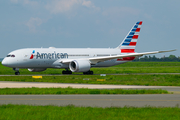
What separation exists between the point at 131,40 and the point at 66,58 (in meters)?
13.0

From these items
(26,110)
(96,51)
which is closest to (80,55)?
(96,51)

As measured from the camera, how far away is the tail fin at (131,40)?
55.0m

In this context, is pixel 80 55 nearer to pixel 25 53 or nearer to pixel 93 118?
pixel 25 53

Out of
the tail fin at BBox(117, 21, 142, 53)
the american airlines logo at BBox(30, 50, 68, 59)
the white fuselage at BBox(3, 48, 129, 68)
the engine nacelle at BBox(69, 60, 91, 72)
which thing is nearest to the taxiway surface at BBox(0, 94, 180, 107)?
the engine nacelle at BBox(69, 60, 91, 72)

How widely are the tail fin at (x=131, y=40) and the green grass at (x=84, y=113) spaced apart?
4124cm

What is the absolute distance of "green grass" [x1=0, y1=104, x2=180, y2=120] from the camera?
11882 mm

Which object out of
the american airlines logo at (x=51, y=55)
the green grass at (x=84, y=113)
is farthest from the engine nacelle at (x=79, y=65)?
the green grass at (x=84, y=113)

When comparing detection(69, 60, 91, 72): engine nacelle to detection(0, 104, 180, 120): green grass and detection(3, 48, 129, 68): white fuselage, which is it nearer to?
detection(3, 48, 129, 68): white fuselage

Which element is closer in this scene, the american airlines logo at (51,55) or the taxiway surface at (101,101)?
the taxiway surface at (101,101)

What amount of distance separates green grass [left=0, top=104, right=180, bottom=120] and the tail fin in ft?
135

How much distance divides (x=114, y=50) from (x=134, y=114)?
136 ft

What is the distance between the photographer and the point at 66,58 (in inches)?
1925

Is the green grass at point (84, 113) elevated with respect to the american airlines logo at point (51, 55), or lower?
lower

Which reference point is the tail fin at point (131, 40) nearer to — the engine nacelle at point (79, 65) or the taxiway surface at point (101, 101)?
the engine nacelle at point (79, 65)
